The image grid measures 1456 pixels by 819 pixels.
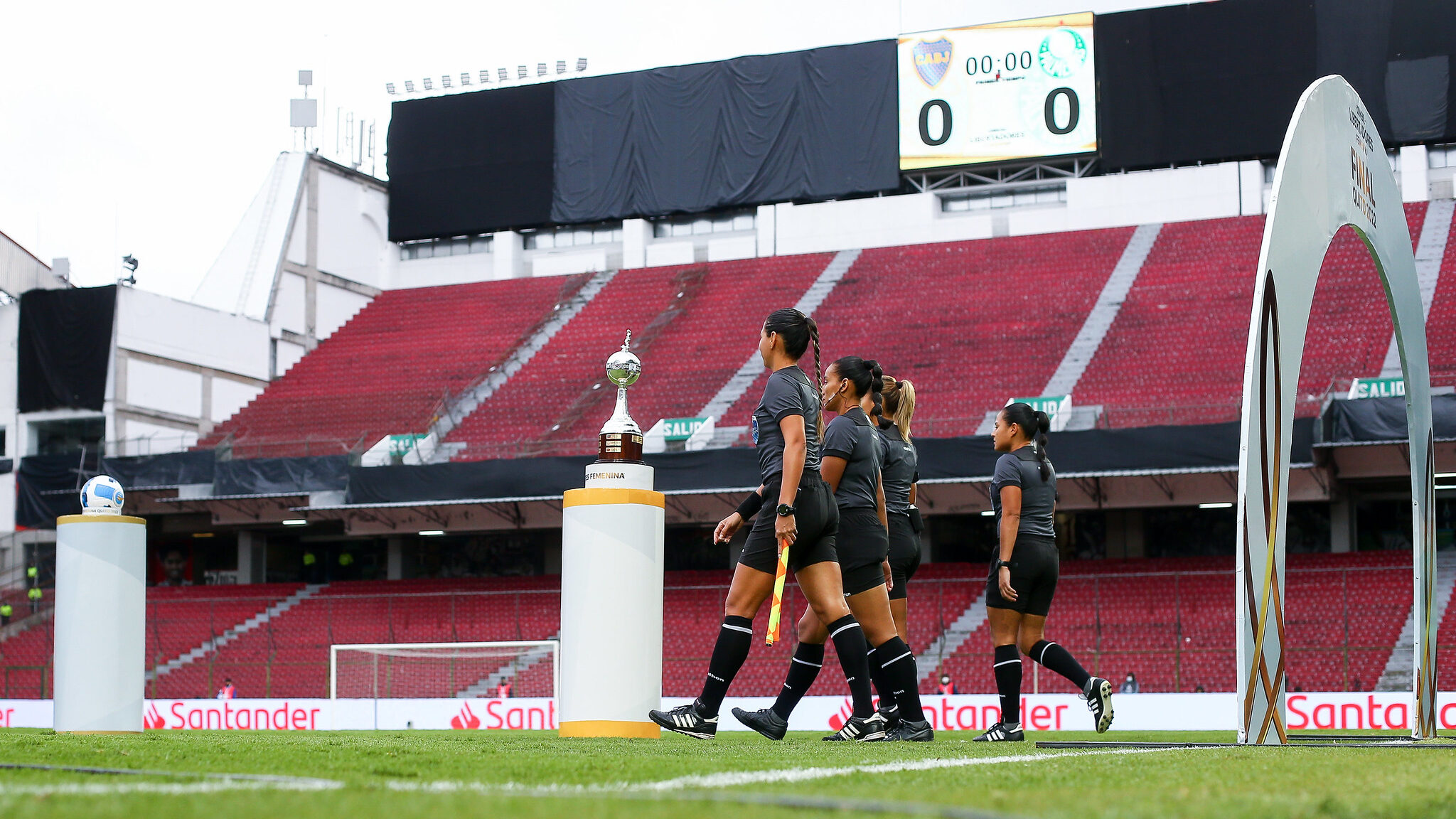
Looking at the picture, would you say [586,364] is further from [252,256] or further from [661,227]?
[252,256]

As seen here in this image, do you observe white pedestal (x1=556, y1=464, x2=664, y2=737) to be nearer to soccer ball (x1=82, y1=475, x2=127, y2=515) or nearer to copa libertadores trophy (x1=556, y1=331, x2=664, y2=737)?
copa libertadores trophy (x1=556, y1=331, x2=664, y2=737)

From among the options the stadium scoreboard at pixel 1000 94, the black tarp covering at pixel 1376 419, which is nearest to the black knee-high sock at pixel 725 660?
the black tarp covering at pixel 1376 419

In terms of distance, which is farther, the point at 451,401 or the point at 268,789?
the point at 451,401

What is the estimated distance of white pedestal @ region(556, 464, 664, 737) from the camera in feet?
24.1

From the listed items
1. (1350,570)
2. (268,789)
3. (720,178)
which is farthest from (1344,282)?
(268,789)

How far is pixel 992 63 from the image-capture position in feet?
113

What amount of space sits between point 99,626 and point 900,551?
4501 mm

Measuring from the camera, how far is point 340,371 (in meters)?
35.0

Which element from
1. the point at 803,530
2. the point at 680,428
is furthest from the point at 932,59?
the point at 803,530

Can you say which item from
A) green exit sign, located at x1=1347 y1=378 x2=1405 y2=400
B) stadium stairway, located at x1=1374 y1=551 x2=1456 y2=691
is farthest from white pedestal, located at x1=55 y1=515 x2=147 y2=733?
green exit sign, located at x1=1347 y1=378 x2=1405 y2=400

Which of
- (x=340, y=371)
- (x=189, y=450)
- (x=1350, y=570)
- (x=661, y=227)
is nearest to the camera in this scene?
(x=1350, y=570)

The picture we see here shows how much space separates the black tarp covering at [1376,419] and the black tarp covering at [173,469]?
19965mm

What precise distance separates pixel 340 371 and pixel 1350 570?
2242cm

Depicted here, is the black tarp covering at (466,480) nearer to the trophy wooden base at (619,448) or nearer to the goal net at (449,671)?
the goal net at (449,671)
